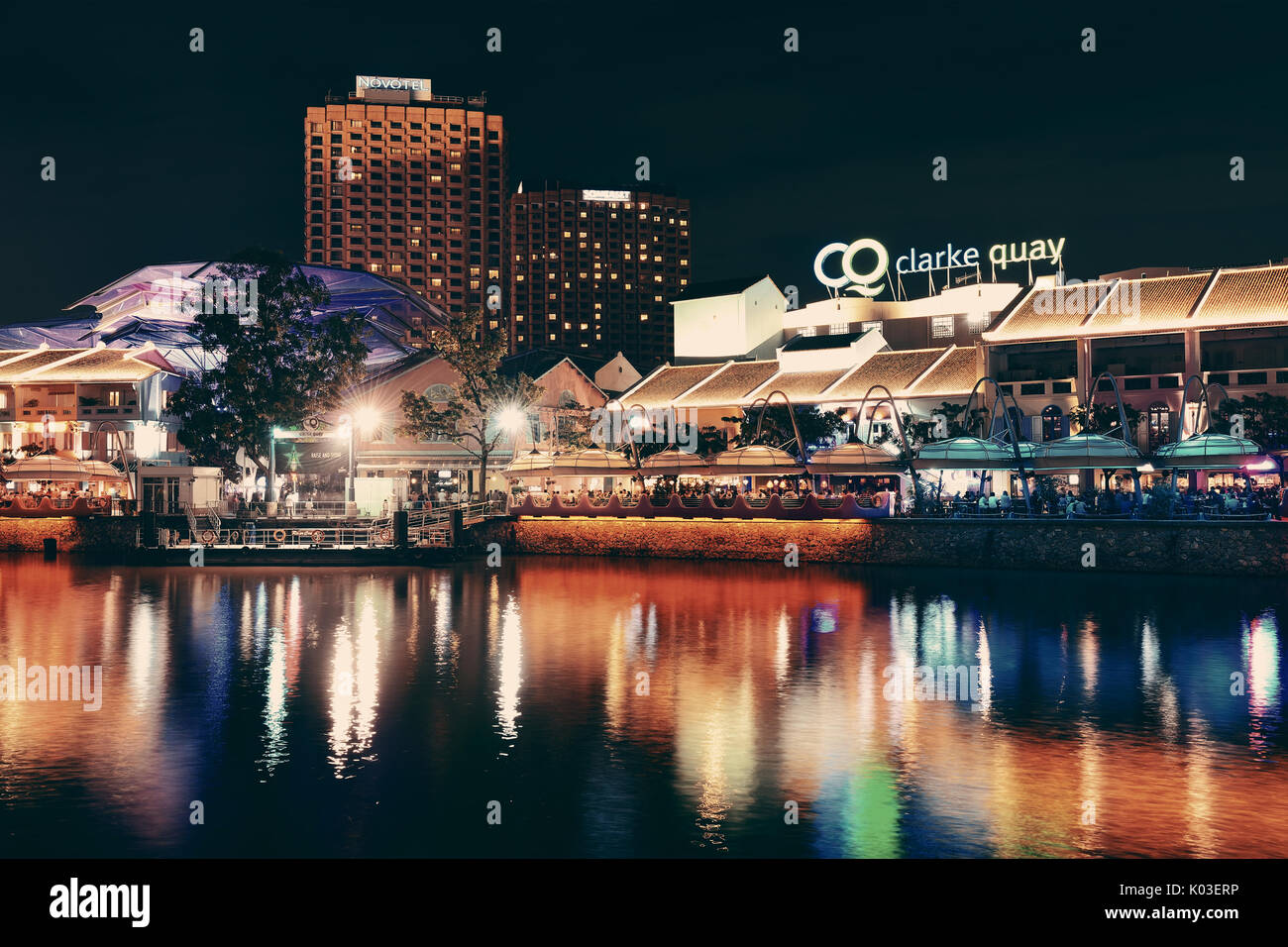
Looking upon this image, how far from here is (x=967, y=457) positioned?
5819 centimetres

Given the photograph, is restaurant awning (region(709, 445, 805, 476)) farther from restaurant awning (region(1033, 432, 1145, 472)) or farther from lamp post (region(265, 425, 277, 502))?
lamp post (region(265, 425, 277, 502))

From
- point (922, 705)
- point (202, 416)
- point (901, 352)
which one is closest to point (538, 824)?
point (922, 705)

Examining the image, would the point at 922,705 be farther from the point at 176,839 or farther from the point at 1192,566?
the point at 1192,566

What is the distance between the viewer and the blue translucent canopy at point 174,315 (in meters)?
104

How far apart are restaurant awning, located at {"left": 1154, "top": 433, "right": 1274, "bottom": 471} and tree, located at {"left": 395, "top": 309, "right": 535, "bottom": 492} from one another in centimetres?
3800

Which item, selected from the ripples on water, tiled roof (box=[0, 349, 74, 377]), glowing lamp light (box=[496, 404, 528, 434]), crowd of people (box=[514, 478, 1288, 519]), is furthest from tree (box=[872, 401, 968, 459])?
tiled roof (box=[0, 349, 74, 377])

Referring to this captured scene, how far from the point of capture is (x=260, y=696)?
30453 mm

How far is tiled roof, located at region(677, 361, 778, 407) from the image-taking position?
88312 millimetres

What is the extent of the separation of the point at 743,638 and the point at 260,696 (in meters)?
14.7

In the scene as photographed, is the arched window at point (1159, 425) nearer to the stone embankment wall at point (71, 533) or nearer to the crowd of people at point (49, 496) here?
the stone embankment wall at point (71, 533)

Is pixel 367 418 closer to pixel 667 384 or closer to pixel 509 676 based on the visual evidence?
pixel 667 384

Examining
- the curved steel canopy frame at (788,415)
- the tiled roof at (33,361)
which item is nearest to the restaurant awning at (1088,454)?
the curved steel canopy frame at (788,415)
